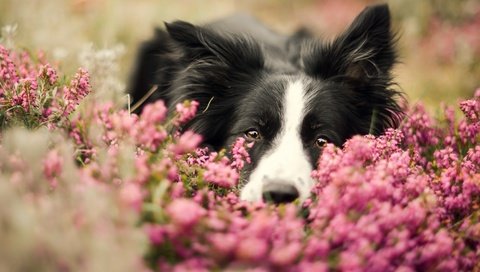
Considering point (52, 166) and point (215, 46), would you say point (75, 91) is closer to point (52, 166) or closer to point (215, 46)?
point (52, 166)

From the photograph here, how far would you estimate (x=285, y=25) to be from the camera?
8.50m

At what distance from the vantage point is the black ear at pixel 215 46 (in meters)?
3.06

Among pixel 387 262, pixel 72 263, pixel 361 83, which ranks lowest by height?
pixel 72 263

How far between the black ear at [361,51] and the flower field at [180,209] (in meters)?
0.91

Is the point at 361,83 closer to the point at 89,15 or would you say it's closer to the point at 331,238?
the point at 331,238

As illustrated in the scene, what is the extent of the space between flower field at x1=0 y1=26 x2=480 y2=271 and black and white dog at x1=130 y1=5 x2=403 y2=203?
559mm

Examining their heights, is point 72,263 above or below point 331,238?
below

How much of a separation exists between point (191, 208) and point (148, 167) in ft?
1.19

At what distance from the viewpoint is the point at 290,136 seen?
2826 millimetres

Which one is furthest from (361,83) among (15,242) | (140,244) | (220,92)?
(15,242)

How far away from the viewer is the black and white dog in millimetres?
2918

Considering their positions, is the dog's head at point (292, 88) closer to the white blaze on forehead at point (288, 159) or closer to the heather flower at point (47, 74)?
the white blaze on forehead at point (288, 159)

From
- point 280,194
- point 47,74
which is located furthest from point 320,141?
point 47,74

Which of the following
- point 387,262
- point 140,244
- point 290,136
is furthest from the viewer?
point 290,136
